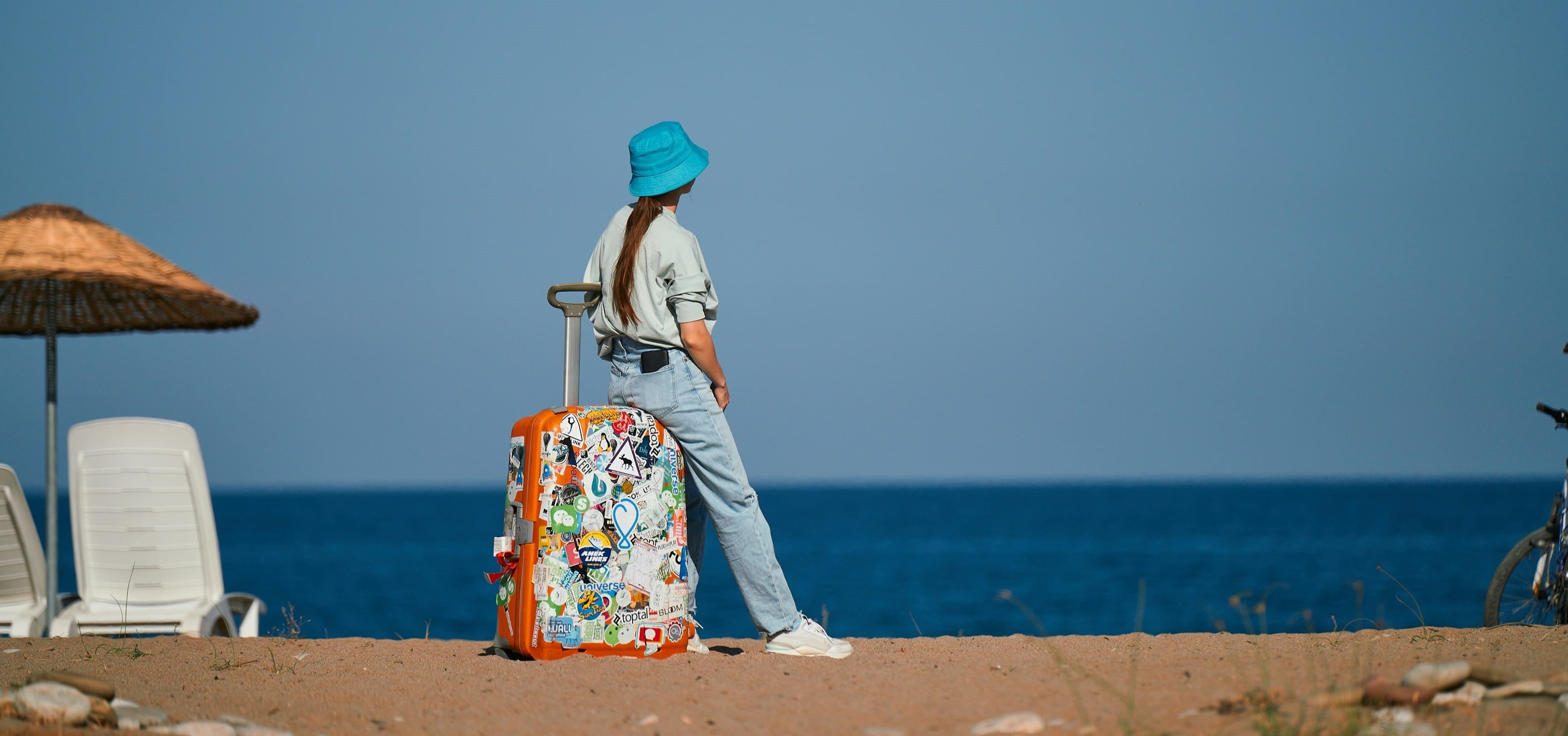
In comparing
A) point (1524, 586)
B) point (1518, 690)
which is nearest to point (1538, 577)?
point (1524, 586)

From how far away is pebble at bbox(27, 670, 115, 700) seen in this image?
9.98ft

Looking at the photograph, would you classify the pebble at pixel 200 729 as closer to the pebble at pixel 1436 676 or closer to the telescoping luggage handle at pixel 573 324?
the telescoping luggage handle at pixel 573 324

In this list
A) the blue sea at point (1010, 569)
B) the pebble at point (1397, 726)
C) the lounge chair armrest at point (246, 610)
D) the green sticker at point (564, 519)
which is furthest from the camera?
the blue sea at point (1010, 569)

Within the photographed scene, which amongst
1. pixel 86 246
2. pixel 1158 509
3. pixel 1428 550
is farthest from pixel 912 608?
pixel 1158 509

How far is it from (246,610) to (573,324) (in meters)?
2.94

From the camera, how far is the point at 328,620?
80.9 feet

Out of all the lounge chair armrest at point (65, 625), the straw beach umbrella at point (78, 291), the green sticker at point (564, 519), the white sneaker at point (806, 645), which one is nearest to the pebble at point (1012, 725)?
the white sneaker at point (806, 645)

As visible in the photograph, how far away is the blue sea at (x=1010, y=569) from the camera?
2355cm

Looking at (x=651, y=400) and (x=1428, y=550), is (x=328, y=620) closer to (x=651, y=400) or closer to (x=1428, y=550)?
(x=651, y=400)

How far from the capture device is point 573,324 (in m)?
4.30

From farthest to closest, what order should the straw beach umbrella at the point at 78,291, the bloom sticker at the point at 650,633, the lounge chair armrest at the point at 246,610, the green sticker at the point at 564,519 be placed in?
the lounge chair armrest at the point at 246,610, the straw beach umbrella at the point at 78,291, the bloom sticker at the point at 650,633, the green sticker at the point at 564,519

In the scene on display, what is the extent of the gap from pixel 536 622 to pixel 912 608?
23832mm

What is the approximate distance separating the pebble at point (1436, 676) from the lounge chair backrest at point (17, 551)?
5.55 metres

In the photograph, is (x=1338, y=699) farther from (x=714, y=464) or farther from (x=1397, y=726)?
(x=714, y=464)
